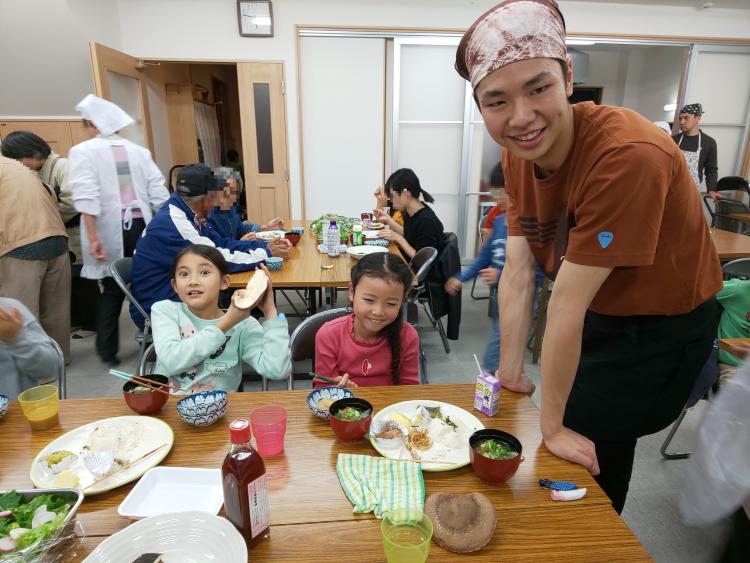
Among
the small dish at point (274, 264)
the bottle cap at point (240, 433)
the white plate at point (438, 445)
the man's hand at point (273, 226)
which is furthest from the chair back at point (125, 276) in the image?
the bottle cap at point (240, 433)

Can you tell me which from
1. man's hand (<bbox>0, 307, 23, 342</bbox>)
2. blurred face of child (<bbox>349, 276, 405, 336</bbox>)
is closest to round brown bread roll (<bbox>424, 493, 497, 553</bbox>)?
blurred face of child (<bbox>349, 276, 405, 336</bbox>)

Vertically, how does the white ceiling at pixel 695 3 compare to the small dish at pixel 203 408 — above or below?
above

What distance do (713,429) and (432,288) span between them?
2339mm

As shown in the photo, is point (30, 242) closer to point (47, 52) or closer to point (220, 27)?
point (47, 52)

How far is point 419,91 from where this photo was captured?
219 inches

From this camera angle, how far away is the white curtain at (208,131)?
287 inches

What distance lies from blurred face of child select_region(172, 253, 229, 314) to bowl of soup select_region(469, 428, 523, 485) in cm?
109

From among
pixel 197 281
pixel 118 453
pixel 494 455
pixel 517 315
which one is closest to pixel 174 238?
pixel 197 281

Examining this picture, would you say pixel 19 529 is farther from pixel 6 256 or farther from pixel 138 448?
pixel 6 256

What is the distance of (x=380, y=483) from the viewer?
0.96 meters

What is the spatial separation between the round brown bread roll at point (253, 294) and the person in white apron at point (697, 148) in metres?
5.23

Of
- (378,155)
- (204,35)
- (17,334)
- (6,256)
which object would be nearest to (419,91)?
(378,155)

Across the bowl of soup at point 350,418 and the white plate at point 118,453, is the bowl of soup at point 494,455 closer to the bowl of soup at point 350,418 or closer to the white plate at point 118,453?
the bowl of soup at point 350,418

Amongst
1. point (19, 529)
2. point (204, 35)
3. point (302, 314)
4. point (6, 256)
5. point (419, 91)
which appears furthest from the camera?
point (419, 91)
